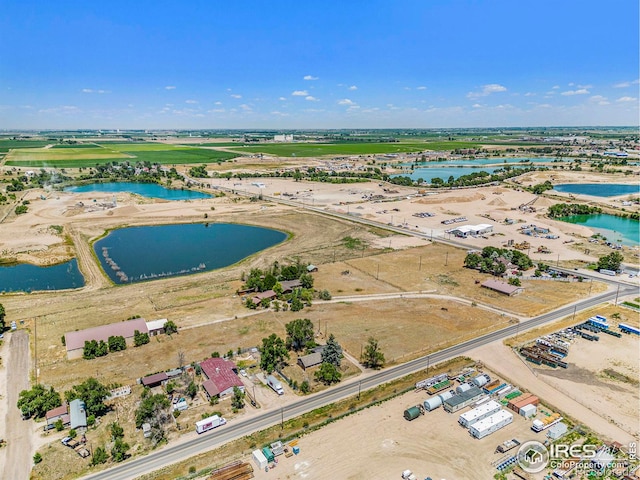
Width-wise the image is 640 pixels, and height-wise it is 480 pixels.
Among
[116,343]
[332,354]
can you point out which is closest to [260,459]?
Result: [332,354]

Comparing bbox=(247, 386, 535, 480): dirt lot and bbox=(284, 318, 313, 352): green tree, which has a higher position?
bbox=(284, 318, 313, 352): green tree

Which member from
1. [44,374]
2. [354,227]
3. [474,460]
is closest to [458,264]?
[354,227]

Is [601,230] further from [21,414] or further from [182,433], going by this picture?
[21,414]

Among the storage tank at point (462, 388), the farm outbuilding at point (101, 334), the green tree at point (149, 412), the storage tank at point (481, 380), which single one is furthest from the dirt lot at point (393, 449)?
the farm outbuilding at point (101, 334)

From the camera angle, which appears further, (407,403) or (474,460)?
(407,403)

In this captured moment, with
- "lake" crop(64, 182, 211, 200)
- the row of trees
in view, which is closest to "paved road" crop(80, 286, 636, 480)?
the row of trees

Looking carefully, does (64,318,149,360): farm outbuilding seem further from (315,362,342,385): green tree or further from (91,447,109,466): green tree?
(315,362,342,385): green tree

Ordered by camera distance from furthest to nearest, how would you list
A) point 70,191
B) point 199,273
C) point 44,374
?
1. point 70,191
2. point 199,273
3. point 44,374

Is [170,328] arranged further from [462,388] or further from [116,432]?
[462,388]
